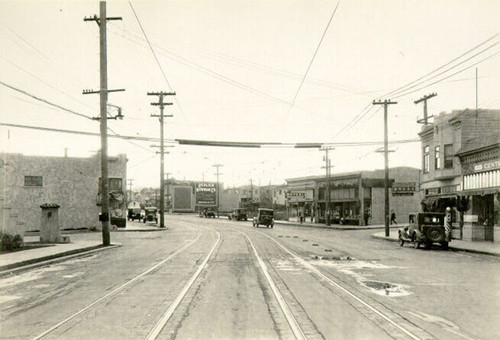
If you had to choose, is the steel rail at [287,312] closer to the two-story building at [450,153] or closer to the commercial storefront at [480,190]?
the commercial storefront at [480,190]

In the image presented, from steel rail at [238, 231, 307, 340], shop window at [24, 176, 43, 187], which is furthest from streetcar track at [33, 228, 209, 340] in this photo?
shop window at [24, 176, 43, 187]

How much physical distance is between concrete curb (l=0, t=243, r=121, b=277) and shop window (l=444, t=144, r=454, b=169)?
917 inches

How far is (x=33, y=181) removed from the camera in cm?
3997

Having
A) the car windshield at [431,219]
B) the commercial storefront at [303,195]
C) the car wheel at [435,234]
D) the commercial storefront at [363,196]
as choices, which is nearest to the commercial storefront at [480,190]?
the car windshield at [431,219]

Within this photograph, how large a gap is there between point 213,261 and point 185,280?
5039 millimetres

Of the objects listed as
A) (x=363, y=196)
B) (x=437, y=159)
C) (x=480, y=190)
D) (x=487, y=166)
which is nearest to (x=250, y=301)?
(x=487, y=166)

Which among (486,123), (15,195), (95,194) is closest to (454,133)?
(486,123)

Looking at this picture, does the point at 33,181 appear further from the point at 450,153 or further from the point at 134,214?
the point at 134,214

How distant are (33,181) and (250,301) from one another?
34.9 metres

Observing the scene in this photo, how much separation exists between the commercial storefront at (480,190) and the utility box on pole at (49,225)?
77.7 ft

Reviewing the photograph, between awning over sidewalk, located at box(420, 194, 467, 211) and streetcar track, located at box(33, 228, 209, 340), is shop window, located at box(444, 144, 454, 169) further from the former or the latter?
streetcar track, located at box(33, 228, 209, 340)

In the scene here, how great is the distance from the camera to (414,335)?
7168 mm

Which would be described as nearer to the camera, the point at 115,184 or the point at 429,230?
the point at 429,230

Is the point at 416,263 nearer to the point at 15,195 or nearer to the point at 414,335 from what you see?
the point at 414,335
